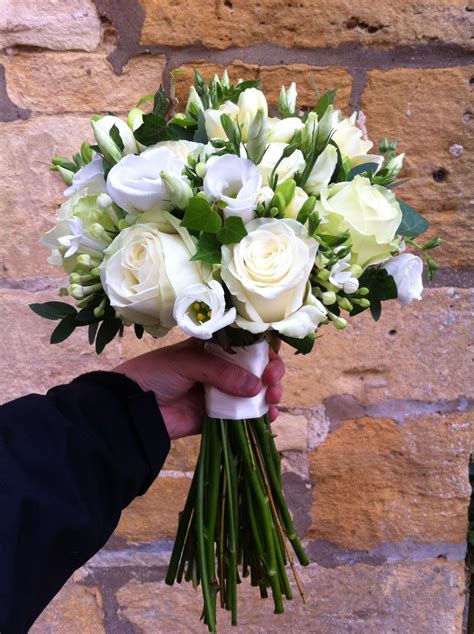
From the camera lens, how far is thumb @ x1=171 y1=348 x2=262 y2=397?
983 mm

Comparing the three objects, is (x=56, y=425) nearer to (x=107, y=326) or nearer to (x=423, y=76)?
(x=107, y=326)

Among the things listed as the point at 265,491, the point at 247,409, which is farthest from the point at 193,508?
the point at 247,409

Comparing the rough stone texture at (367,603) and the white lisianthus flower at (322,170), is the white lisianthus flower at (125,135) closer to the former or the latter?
the white lisianthus flower at (322,170)

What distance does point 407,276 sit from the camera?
86cm

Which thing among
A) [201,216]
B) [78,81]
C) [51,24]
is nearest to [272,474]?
[201,216]

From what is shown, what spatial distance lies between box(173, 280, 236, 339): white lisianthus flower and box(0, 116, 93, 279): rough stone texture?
744mm

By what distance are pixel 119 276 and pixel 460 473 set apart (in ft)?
3.47

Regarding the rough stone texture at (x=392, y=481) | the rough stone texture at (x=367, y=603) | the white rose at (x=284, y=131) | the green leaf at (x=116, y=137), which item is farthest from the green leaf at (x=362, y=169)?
the rough stone texture at (x=367, y=603)

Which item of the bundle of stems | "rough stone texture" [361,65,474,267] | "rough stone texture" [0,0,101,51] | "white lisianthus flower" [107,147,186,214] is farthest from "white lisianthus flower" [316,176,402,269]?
"rough stone texture" [0,0,101,51]

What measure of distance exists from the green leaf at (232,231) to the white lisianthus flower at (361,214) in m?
0.12

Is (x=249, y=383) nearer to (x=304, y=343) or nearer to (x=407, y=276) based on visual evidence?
(x=304, y=343)

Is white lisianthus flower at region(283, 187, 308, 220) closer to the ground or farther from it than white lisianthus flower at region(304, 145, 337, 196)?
closer to the ground

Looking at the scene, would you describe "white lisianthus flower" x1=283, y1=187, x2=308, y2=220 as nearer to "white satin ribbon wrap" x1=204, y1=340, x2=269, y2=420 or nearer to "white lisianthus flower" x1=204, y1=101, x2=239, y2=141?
"white lisianthus flower" x1=204, y1=101, x2=239, y2=141

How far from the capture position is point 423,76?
1278 mm
